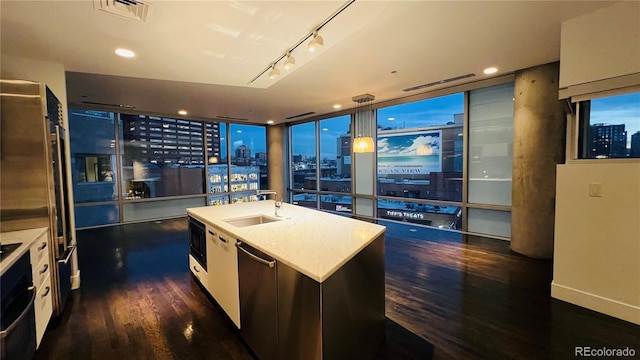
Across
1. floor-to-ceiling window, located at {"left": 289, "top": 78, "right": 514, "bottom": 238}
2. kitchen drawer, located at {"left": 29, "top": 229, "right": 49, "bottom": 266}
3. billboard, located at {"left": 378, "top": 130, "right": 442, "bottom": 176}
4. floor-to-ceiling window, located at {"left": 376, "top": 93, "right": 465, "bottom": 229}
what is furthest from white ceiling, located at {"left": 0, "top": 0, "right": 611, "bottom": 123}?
kitchen drawer, located at {"left": 29, "top": 229, "right": 49, "bottom": 266}

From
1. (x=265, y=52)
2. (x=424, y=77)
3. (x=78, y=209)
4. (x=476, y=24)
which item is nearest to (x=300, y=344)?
(x=265, y=52)

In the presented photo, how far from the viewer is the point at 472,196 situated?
4.75 m

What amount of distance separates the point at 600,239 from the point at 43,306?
186 inches

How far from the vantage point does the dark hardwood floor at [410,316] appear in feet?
6.62

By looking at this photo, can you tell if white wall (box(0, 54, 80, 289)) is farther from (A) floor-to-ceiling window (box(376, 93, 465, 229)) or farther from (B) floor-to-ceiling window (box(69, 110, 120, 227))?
(A) floor-to-ceiling window (box(376, 93, 465, 229))

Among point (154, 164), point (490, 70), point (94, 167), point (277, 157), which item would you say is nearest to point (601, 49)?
point (490, 70)

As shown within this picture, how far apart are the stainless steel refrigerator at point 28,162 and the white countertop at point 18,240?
0.09m

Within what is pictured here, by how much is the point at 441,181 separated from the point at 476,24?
3303mm

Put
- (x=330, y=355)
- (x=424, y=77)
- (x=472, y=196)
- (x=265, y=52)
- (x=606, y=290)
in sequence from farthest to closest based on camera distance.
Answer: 1. (x=472, y=196)
2. (x=424, y=77)
3. (x=265, y=52)
4. (x=606, y=290)
5. (x=330, y=355)

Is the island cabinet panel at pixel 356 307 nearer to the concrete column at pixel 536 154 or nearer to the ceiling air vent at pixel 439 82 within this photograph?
the concrete column at pixel 536 154

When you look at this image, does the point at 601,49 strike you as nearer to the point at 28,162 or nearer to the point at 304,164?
the point at 28,162

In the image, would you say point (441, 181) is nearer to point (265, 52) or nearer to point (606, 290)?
point (606, 290)

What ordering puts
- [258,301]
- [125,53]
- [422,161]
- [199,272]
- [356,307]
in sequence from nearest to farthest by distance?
[356,307], [258,301], [125,53], [199,272], [422,161]

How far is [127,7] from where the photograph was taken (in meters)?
1.95
